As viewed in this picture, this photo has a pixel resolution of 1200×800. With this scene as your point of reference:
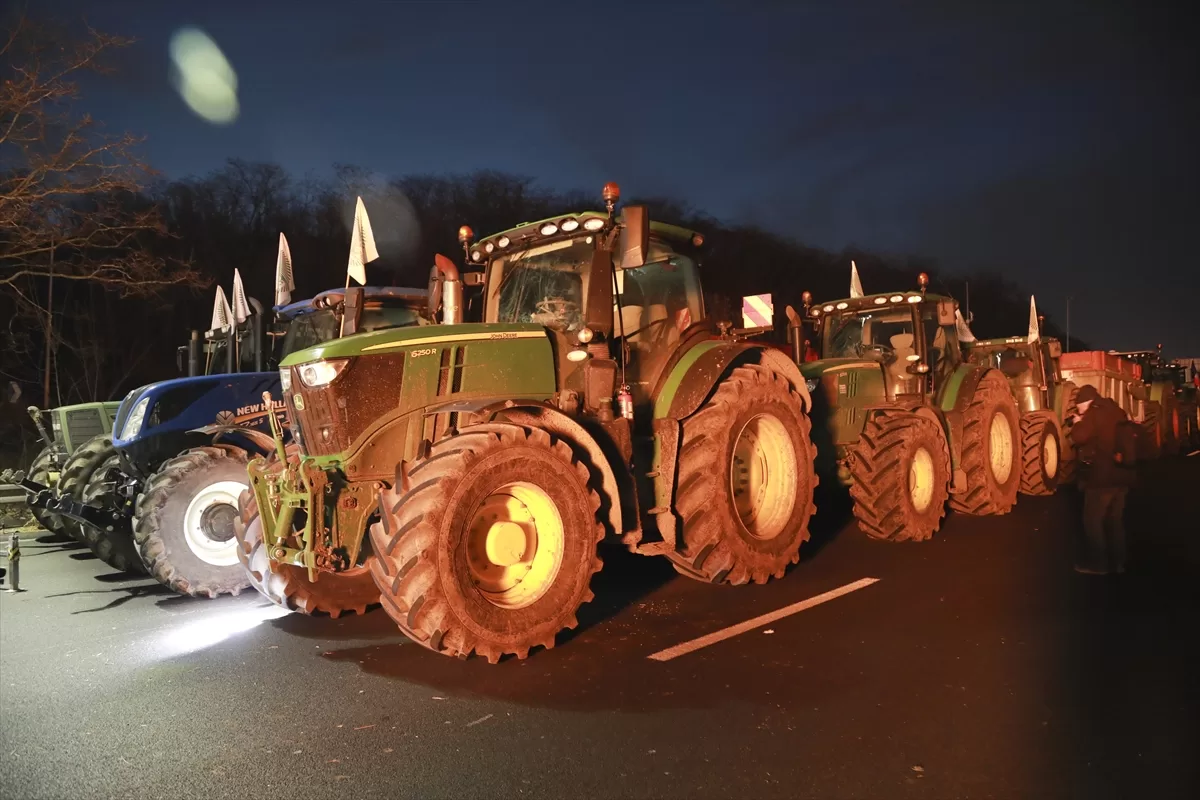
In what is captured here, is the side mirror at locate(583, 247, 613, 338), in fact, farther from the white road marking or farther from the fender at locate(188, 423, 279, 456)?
the fender at locate(188, 423, 279, 456)

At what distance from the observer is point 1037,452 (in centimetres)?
1227

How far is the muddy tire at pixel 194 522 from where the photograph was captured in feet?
23.1

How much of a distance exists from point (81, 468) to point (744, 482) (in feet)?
22.1

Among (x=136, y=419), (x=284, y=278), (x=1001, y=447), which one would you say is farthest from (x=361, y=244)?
(x=1001, y=447)

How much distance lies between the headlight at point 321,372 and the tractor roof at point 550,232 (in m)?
1.59

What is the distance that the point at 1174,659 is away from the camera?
4980 millimetres

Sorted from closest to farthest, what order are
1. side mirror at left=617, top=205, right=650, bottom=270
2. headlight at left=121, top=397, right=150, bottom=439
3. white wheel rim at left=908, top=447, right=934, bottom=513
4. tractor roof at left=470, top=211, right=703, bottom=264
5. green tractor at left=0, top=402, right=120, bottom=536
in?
side mirror at left=617, top=205, right=650, bottom=270 < tractor roof at left=470, top=211, right=703, bottom=264 < headlight at left=121, top=397, right=150, bottom=439 < white wheel rim at left=908, top=447, right=934, bottom=513 < green tractor at left=0, top=402, right=120, bottom=536

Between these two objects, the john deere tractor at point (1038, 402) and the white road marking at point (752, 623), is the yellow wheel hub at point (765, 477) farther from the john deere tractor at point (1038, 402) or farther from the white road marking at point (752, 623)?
the john deere tractor at point (1038, 402)

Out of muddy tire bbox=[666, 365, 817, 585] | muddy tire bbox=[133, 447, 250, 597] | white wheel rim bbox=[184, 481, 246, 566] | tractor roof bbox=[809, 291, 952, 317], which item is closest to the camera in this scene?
muddy tire bbox=[666, 365, 817, 585]

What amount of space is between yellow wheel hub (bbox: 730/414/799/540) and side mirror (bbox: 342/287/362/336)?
10.6 feet

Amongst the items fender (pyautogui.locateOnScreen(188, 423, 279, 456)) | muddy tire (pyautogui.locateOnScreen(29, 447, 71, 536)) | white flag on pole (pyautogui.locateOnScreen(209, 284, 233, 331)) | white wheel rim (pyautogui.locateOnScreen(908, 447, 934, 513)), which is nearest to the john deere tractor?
white wheel rim (pyautogui.locateOnScreen(908, 447, 934, 513))

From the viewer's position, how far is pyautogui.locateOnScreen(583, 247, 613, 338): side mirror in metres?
5.90

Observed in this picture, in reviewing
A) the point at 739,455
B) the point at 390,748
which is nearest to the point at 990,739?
the point at 390,748

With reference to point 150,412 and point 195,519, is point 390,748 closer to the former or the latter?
point 195,519
